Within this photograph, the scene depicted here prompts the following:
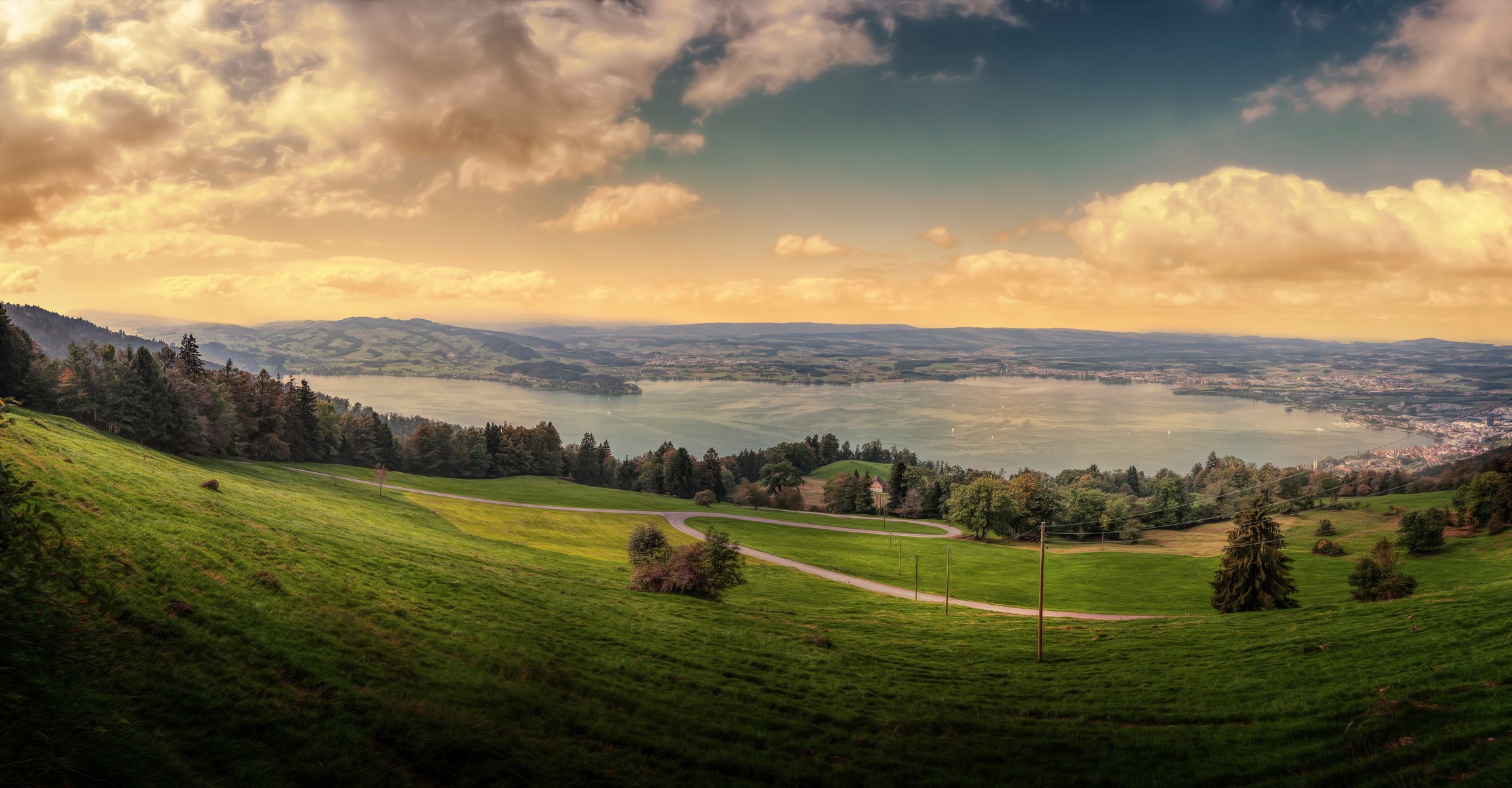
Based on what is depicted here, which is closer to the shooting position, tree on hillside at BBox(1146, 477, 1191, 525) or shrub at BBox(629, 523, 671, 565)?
shrub at BBox(629, 523, 671, 565)

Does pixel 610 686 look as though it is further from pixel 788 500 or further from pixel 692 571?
pixel 788 500

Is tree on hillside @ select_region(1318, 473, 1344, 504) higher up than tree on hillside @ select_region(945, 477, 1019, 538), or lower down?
higher up

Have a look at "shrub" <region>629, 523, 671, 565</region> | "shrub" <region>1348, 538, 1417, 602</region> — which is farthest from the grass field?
"shrub" <region>629, 523, 671, 565</region>

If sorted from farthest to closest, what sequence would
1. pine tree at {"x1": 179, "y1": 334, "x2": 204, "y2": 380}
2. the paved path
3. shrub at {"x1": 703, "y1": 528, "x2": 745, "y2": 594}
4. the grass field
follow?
the grass field → pine tree at {"x1": 179, "y1": 334, "x2": 204, "y2": 380} → the paved path → shrub at {"x1": 703, "y1": 528, "x2": 745, "y2": 594}

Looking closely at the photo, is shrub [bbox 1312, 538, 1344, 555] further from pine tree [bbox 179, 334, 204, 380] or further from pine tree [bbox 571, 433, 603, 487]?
pine tree [bbox 179, 334, 204, 380]

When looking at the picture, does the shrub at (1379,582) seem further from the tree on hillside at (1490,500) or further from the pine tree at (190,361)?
the pine tree at (190,361)

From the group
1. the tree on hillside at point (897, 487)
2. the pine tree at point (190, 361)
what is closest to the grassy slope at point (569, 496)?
the tree on hillside at point (897, 487)

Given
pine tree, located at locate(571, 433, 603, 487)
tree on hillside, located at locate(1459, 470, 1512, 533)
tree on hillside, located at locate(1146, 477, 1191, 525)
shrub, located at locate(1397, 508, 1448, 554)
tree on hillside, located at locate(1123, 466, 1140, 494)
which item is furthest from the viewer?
tree on hillside, located at locate(1123, 466, 1140, 494)

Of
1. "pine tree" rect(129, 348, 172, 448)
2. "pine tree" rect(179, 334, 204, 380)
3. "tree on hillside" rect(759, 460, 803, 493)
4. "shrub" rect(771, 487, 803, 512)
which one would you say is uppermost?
"pine tree" rect(179, 334, 204, 380)
